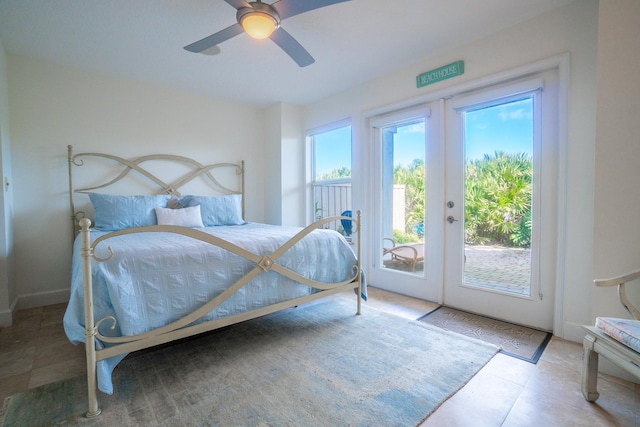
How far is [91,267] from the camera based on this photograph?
55.8 inches

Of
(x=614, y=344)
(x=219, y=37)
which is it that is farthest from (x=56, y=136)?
(x=614, y=344)

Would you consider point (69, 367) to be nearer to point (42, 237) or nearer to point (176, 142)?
point (42, 237)

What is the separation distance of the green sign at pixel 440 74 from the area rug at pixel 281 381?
2147mm

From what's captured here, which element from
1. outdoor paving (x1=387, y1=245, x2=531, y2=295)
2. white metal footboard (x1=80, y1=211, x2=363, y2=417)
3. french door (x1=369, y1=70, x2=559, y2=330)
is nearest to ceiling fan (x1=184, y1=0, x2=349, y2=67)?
white metal footboard (x1=80, y1=211, x2=363, y2=417)

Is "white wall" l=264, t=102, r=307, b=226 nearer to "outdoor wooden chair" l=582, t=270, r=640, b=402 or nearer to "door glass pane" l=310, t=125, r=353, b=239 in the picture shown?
"door glass pane" l=310, t=125, r=353, b=239

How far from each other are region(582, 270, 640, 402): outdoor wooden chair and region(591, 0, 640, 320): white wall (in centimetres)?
→ 19

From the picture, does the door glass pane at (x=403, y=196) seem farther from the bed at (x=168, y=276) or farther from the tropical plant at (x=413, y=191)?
the bed at (x=168, y=276)

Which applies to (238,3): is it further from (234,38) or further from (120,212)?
(120,212)

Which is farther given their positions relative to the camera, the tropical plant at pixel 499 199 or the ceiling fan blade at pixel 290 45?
the tropical plant at pixel 499 199

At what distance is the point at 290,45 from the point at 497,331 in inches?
100

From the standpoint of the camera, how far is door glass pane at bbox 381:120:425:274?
117 inches

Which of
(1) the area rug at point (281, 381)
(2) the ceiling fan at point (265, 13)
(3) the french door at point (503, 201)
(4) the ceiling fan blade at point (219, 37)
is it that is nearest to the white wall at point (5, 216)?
(1) the area rug at point (281, 381)

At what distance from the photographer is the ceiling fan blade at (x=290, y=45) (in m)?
1.90

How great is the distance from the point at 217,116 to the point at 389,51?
232 centimetres
